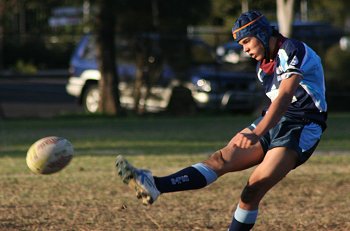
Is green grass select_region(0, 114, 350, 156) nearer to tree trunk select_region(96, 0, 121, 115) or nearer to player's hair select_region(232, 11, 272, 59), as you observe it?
Answer: tree trunk select_region(96, 0, 121, 115)

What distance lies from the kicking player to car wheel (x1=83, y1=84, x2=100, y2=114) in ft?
54.3

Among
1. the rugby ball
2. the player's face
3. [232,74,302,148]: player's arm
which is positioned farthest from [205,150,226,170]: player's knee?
A: the rugby ball

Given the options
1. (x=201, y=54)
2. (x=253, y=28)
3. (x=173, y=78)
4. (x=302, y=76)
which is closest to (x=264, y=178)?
(x=302, y=76)

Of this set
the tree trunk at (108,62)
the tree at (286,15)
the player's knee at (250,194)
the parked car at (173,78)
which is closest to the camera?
the player's knee at (250,194)

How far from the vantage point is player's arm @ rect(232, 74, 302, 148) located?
6488 millimetres

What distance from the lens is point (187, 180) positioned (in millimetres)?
6957

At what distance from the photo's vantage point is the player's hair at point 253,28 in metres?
6.82

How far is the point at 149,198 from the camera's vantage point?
663 cm

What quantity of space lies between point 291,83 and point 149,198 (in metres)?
1.36

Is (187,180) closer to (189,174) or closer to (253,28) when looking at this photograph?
(189,174)

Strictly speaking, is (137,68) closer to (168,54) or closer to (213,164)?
(168,54)

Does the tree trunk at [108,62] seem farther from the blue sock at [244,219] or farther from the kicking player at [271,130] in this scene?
the blue sock at [244,219]

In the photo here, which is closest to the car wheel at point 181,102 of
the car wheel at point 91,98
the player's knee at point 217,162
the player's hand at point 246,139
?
the car wheel at point 91,98

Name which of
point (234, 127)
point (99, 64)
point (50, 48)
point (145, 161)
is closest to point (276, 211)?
point (145, 161)
